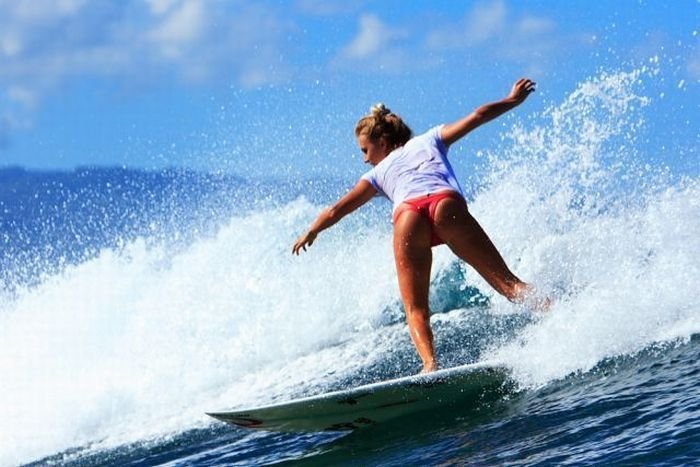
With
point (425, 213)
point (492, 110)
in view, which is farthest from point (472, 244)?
point (492, 110)

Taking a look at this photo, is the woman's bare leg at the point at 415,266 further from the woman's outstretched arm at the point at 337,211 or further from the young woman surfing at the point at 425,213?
the woman's outstretched arm at the point at 337,211

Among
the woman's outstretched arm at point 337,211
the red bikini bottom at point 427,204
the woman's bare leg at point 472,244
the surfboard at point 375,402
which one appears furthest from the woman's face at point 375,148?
the surfboard at point 375,402

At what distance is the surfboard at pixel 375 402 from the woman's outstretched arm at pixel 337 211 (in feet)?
3.88

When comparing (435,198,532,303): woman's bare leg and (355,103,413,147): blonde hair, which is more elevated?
(355,103,413,147): blonde hair

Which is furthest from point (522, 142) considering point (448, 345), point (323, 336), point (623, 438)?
point (623, 438)

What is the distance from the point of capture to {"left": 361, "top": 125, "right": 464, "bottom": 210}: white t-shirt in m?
7.77

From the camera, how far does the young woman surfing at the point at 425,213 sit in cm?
770

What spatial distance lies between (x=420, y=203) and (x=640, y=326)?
1762 mm

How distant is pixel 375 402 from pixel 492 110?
2153 millimetres

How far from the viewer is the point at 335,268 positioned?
15.6 m

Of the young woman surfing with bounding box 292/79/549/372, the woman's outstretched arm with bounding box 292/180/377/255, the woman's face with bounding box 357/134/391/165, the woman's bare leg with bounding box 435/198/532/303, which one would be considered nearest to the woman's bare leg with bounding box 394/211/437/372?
the young woman surfing with bounding box 292/79/549/372

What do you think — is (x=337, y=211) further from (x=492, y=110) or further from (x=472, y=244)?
(x=492, y=110)

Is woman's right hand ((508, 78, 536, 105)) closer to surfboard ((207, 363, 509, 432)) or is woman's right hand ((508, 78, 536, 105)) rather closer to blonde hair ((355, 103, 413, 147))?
blonde hair ((355, 103, 413, 147))

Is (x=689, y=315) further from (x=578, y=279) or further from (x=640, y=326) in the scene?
(x=578, y=279)
